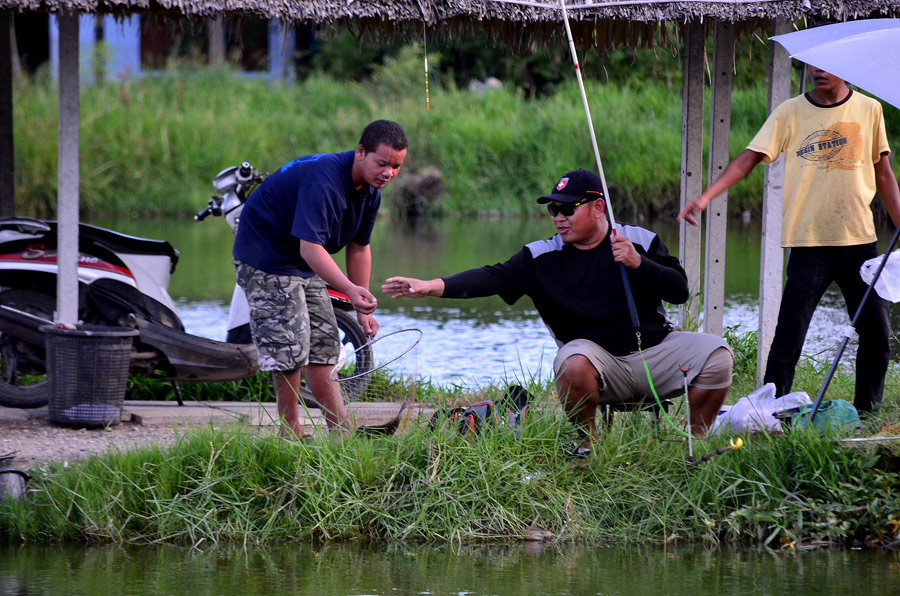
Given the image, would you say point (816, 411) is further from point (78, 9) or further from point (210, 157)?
point (210, 157)

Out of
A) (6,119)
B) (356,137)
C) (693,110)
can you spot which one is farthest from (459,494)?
(356,137)

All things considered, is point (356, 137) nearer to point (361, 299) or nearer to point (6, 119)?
point (6, 119)

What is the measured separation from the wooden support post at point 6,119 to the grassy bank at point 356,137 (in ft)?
34.7

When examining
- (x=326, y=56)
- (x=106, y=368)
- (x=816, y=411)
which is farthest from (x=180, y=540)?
(x=326, y=56)

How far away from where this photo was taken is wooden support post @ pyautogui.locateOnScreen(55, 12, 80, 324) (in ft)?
20.1

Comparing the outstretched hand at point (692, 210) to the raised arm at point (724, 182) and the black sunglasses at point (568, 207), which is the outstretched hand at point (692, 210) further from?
the black sunglasses at point (568, 207)

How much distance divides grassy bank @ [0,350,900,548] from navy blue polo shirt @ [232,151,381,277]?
2.88 ft

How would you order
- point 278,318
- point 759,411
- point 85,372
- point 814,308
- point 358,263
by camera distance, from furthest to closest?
point 85,372 → point 358,263 → point 814,308 → point 278,318 → point 759,411

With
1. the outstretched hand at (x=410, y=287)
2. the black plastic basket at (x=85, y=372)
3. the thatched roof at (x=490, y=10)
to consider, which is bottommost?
the black plastic basket at (x=85, y=372)

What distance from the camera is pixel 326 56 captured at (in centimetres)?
2800

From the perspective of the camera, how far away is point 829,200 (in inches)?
211

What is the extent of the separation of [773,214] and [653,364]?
1724mm

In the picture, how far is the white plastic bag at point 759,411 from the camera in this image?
497 cm

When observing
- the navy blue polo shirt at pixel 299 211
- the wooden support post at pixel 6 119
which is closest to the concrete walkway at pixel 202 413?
the navy blue polo shirt at pixel 299 211
